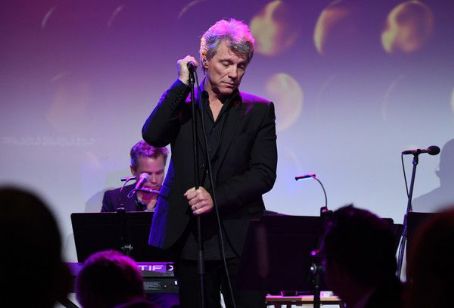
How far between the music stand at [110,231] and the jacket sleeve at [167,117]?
0.99 meters

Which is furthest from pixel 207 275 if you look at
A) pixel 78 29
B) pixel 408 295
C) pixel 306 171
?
pixel 78 29

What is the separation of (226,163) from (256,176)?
5.9 inches

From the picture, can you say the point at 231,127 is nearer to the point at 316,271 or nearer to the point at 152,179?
the point at 316,271

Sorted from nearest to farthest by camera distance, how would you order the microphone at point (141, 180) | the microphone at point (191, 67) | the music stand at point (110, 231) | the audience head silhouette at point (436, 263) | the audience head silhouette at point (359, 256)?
1. the audience head silhouette at point (436, 263)
2. the audience head silhouette at point (359, 256)
3. the microphone at point (191, 67)
4. the music stand at point (110, 231)
5. the microphone at point (141, 180)

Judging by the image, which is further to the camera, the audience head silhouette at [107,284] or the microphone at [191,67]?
the microphone at [191,67]

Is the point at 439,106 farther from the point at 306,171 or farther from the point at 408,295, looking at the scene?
the point at 408,295

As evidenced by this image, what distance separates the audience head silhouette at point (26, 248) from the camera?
1049 millimetres

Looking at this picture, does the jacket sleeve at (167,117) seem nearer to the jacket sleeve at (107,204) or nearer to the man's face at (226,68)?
the man's face at (226,68)

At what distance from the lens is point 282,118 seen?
584 cm

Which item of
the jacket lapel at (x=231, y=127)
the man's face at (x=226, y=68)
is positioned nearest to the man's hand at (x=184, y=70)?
the man's face at (x=226, y=68)

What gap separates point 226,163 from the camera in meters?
3.18

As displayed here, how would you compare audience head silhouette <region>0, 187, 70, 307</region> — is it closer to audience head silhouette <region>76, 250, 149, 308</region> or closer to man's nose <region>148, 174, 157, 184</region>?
audience head silhouette <region>76, 250, 149, 308</region>

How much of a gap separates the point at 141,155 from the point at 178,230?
227 centimetres

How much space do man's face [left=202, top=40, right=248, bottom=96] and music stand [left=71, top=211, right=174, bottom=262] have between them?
117cm
